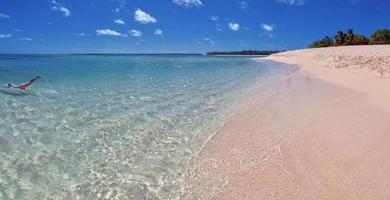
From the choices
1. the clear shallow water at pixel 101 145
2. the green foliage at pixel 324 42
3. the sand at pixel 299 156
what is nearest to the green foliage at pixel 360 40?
the green foliage at pixel 324 42

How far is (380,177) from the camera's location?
4.18 m

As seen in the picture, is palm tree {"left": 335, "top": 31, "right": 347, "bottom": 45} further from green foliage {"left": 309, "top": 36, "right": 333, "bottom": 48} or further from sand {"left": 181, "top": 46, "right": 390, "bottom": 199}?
sand {"left": 181, "top": 46, "right": 390, "bottom": 199}

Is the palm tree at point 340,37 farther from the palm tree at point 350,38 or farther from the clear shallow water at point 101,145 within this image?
Answer: the clear shallow water at point 101,145

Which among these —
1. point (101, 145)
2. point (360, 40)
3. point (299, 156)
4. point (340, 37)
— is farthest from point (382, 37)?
point (101, 145)

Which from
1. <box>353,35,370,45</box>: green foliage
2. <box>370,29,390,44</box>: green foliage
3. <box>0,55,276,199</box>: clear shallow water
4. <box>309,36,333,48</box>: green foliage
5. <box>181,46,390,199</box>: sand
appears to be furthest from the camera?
<box>309,36,333,48</box>: green foliage

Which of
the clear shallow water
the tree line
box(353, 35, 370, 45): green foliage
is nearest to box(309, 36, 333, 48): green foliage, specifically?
the tree line

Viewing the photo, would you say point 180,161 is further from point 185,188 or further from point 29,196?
point 29,196

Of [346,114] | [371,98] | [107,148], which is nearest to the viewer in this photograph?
[107,148]

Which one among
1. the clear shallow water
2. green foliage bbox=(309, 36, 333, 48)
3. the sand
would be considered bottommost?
the clear shallow water

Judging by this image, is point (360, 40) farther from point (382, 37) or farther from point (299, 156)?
point (299, 156)

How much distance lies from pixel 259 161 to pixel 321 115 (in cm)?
385

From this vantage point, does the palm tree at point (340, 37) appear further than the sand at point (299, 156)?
Yes

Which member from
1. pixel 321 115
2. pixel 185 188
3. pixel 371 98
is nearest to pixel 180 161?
pixel 185 188

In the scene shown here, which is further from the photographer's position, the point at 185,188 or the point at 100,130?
the point at 100,130
